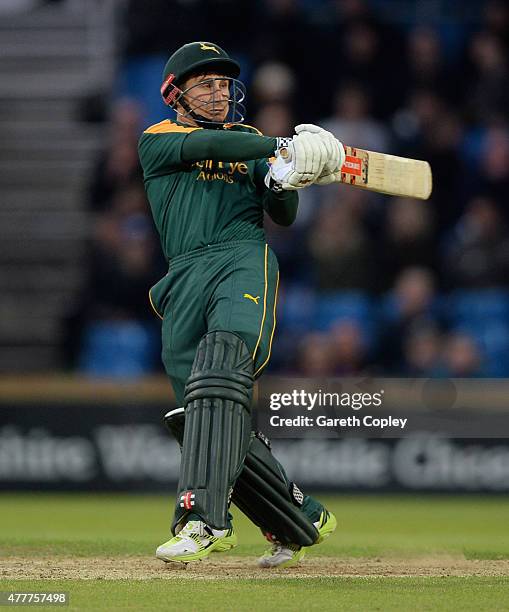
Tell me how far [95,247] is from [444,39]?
12.7 feet

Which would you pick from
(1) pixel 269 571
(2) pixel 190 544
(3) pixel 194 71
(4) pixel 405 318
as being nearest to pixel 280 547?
(1) pixel 269 571

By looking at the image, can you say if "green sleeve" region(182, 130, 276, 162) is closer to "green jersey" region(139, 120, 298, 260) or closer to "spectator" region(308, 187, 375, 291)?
"green jersey" region(139, 120, 298, 260)

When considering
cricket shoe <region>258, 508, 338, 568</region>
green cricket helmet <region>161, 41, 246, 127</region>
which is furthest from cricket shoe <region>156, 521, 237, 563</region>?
green cricket helmet <region>161, 41, 246, 127</region>

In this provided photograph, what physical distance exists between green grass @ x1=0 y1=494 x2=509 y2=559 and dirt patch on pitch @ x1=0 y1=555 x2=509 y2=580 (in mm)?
282

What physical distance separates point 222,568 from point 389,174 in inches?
66.1

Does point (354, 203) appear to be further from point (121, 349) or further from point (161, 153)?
point (161, 153)

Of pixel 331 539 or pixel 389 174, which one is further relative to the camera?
pixel 331 539

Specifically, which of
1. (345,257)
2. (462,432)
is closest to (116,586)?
(462,432)

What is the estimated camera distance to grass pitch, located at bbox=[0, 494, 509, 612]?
4.28 m

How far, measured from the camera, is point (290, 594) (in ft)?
14.4

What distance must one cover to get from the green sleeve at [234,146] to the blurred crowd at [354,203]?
501 centimetres

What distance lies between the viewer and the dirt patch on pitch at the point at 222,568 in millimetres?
4883

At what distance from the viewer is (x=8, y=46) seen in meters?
12.8

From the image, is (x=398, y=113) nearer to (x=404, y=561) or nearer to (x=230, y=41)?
(x=230, y=41)
